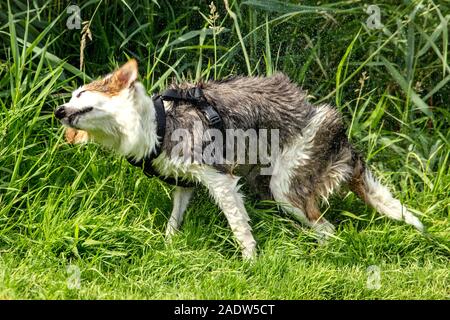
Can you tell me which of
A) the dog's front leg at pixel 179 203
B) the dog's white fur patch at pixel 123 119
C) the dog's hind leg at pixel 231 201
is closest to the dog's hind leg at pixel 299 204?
the dog's hind leg at pixel 231 201

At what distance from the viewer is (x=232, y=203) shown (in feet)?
18.3

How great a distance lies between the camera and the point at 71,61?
6758 mm

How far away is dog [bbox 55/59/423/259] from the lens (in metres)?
5.34

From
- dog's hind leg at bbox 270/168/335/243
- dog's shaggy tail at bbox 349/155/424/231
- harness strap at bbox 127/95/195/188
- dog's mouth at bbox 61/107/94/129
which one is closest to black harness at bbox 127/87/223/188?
harness strap at bbox 127/95/195/188

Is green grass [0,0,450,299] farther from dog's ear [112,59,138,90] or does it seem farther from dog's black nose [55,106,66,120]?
dog's ear [112,59,138,90]

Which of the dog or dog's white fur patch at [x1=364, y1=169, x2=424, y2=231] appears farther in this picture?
dog's white fur patch at [x1=364, y1=169, x2=424, y2=231]

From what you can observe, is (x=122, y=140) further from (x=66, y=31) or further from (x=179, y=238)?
(x=66, y=31)

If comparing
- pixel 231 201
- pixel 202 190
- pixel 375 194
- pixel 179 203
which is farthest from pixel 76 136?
pixel 375 194

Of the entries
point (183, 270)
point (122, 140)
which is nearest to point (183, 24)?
point (122, 140)

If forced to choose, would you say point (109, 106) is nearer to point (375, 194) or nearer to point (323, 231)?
point (323, 231)

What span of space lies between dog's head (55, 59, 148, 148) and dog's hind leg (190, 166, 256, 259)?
50cm

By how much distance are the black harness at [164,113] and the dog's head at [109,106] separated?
161 millimetres

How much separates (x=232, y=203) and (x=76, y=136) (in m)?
0.99

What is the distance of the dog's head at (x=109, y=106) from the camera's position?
5285mm
